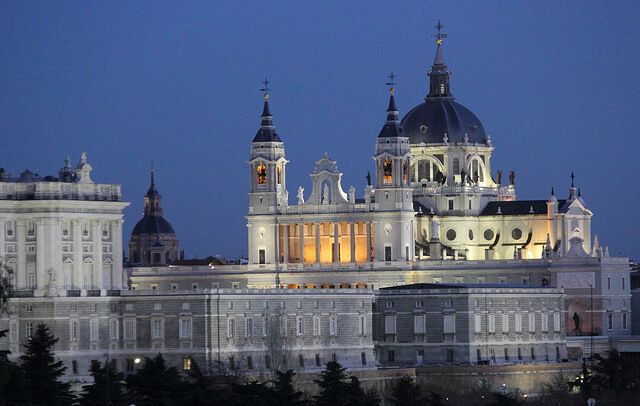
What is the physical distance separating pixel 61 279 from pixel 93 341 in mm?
3866

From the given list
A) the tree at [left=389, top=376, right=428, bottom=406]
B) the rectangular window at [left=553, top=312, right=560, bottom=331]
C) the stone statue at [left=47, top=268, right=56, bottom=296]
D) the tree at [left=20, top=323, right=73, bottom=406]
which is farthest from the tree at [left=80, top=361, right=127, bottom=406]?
the rectangular window at [left=553, top=312, right=560, bottom=331]

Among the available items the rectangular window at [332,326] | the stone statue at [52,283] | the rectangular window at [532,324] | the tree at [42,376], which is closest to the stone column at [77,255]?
the stone statue at [52,283]

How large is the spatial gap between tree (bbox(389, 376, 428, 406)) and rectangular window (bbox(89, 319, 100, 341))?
1886 cm

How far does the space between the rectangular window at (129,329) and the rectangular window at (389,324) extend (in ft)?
68.9

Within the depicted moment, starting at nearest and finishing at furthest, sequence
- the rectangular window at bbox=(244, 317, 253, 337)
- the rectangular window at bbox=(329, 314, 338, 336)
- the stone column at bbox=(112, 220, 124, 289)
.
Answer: the stone column at bbox=(112, 220, 124, 289)
the rectangular window at bbox=(244, 317, 253, 337)
the rectangular window at bbox=(329, 314, 338, 336)

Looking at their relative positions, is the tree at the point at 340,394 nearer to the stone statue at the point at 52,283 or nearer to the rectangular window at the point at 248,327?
the stone statue at the point at 52,283

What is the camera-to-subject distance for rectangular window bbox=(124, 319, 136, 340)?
16875 cm

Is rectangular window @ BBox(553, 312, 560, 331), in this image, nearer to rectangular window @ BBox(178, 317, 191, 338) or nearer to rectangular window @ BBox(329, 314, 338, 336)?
rectangular window @ BBox(329, 314, 338, 336)

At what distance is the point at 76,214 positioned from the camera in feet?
547

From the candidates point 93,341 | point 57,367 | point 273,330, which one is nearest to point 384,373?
point 273,330

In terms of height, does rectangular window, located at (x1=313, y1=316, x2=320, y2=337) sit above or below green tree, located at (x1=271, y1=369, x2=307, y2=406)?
above

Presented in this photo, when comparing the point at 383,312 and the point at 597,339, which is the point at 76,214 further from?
the point at 597,339

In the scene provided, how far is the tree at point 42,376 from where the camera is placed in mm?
133000

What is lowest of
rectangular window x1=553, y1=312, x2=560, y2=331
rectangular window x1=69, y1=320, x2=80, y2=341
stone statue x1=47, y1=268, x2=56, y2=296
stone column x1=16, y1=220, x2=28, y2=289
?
rectangular window x1=69, y1=320, x2=80, y2=341
